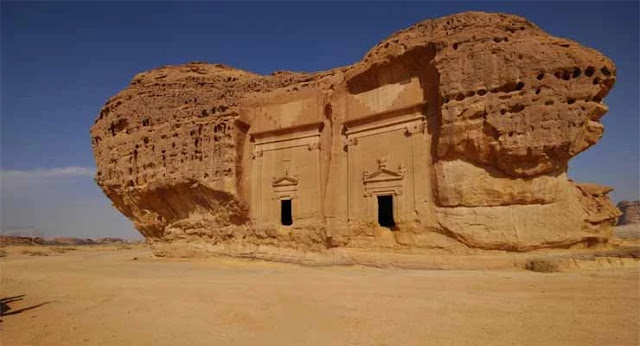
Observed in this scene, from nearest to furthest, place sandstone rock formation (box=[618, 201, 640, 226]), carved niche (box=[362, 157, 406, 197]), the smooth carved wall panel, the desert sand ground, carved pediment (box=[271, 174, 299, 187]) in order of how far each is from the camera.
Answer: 1. the desert sand ground
2. carved niche (box=[362, 157, 406, 197])
3. the smooth carved wall panel
4. carved pediment (box=[271, 174, 299, 187])
5. sandstone rock formation (box=[618, 201, 640, 226])

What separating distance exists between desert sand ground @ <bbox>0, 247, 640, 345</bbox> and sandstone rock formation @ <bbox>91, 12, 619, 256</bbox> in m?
3.08

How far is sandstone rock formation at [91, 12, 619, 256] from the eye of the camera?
12445 millimetres

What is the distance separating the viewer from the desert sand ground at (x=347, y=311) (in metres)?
5.86

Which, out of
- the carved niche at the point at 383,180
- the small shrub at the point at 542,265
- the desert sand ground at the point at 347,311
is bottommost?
the desert sand ground at the point at 347,311

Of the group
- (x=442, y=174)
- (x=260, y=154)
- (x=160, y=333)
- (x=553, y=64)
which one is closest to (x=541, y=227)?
(x=442, y=174)

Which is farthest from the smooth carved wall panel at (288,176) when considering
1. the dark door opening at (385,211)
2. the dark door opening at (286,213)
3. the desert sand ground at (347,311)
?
the desert sand ground at (347,311)

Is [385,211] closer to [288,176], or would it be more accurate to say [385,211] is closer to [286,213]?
[288,176]

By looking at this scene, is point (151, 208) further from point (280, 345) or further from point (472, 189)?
point (280, 345)

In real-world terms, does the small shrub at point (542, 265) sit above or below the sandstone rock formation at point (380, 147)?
below

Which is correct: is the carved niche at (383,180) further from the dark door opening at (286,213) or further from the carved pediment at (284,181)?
the dark door opening at (286,213)

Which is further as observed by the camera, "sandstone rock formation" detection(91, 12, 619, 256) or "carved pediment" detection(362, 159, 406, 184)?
"carved pediment" detection(362, 159, 406, 184)

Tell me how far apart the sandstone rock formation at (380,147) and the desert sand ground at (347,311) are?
3078 mm

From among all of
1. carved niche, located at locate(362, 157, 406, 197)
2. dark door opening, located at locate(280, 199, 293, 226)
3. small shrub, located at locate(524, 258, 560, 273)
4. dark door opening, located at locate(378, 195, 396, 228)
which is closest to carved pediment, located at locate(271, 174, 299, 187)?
dark door opening, located at locate(280, 199, 293, 226)

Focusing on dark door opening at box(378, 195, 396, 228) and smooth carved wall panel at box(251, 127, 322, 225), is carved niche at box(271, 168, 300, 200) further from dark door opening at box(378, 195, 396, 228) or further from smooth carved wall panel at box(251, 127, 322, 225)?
dark door opening at box(378, 195, 396, 228)
